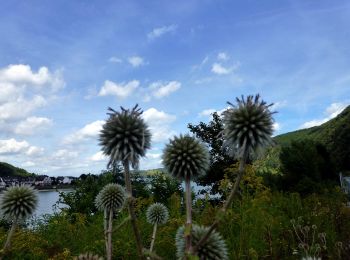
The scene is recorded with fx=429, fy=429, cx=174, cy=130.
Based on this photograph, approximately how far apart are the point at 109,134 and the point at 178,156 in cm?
52

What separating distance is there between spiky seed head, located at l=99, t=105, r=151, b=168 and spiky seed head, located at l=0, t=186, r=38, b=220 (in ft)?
3.83

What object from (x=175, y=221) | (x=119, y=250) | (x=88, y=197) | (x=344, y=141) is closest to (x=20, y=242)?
(x=119, y=250)

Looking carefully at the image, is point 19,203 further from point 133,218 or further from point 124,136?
point 133,218

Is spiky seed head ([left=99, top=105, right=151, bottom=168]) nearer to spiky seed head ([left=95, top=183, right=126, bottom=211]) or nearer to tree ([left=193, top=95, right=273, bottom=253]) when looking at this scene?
tree ([left=193, top=95, right=273, bottom=253])

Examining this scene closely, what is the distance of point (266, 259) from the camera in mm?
7598

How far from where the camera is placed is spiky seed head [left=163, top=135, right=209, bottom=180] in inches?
118

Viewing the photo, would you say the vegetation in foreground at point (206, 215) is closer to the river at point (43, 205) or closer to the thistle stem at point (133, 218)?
the thistle stem at point (133, 218)

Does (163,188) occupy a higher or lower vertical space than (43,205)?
higher

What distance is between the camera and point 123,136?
2.98m

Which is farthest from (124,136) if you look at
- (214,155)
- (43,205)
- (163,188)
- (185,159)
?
(43,205)

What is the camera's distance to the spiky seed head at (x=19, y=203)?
3719 millimetres

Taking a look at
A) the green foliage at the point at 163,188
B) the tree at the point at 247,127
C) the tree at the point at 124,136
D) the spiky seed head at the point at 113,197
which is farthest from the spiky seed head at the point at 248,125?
the green foliage at the point at 163,188

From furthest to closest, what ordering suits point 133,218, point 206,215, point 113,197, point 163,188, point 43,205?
point 43,205 < point 163,188 < point 206,215 < point 113,197 < point 133,218

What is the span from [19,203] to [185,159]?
5.35 feet
